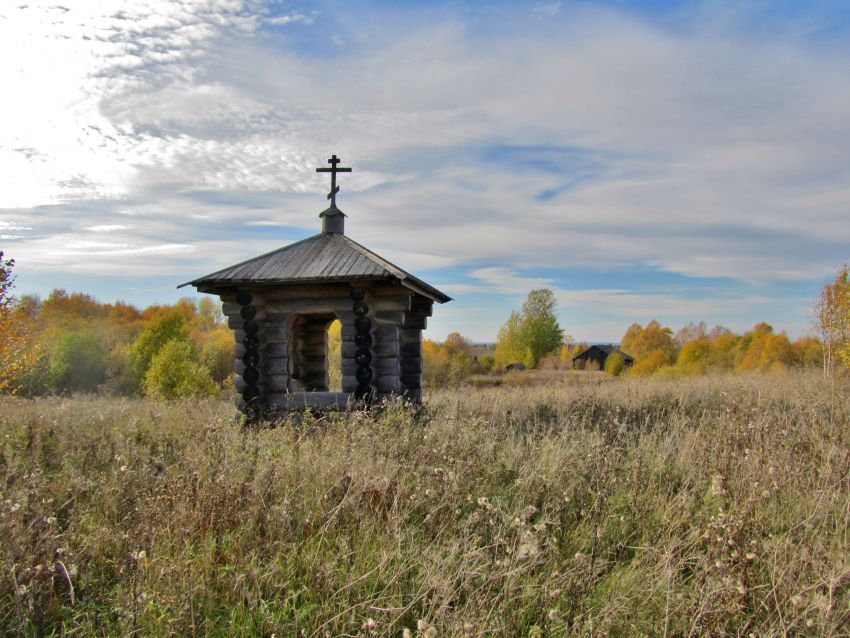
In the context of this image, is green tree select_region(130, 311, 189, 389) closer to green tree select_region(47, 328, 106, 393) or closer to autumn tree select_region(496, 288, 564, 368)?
green tree select_region(47, 328, 106, 393)

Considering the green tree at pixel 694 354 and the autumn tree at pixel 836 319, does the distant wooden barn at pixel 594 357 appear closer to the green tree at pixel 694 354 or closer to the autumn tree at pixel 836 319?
the green tree at pixel 694 354

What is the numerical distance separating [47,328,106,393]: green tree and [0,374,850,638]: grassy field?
35072mm

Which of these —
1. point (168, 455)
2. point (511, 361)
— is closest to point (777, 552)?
point (168, 455)

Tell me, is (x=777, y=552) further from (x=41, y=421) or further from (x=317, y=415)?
(x=41, y=421)

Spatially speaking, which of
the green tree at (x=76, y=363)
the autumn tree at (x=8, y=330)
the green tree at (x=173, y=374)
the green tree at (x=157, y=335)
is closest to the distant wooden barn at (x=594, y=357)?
the green tree at (x=157, y=335)

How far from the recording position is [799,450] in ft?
20.5

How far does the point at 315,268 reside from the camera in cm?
950

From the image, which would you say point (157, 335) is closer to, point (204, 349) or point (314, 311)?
point (204, 349)

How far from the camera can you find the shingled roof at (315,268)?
9.14m

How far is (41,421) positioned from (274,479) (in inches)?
284

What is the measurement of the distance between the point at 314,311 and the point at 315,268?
80 centimetres

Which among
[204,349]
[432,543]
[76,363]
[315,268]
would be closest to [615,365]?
[204,349]

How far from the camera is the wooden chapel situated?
9.38m

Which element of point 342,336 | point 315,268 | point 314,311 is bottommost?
point 342,336
